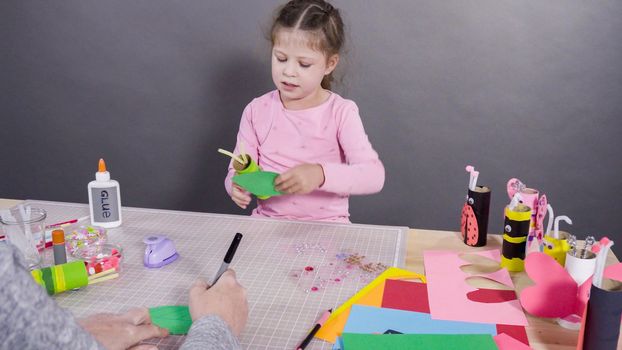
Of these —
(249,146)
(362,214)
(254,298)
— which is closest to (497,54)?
(362,214)

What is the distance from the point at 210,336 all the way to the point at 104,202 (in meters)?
0.70

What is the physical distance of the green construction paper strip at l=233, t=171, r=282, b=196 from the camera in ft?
4.53

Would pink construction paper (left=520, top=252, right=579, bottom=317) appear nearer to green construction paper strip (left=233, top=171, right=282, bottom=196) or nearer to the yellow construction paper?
the yellow construction paper

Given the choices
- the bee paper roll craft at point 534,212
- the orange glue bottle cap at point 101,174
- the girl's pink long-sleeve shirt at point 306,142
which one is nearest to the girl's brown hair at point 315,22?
the girl's pink long-sleeve shirt at point 306,142

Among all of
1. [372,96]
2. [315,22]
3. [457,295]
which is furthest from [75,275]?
[372,96]

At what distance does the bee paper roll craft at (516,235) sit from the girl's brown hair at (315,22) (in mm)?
728

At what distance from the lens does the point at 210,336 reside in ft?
2.61

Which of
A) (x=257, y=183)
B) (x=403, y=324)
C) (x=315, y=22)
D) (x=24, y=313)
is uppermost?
(x=315, y=22)

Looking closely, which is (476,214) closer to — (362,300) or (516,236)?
(516,236)

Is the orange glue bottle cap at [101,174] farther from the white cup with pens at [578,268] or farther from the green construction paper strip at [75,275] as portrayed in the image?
the white cup with pens at [578,268]

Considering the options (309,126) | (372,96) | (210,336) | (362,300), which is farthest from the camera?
(372,96)

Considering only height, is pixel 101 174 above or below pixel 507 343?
above

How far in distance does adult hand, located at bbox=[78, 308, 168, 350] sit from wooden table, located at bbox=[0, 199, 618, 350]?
529 millimetres

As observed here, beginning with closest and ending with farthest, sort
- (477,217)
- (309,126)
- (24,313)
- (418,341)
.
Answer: (24,313)
(418,341)
(477,217)
(309,126)
